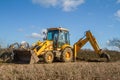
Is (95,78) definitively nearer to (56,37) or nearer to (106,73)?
(106,73)

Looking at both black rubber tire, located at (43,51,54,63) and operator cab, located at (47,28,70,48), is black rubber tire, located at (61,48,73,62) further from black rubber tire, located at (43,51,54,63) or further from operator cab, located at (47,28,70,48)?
black rubber tire, located at (43,51,54,63)

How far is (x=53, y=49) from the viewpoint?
68.7 ft

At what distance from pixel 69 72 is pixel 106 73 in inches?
78.4

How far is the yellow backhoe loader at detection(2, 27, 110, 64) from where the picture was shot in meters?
19.7

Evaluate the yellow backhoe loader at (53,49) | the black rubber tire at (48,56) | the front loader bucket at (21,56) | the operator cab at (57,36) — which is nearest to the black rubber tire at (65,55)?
the yellow backhoe loader at (53,49)

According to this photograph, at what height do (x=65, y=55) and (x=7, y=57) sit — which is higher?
(x=65, y=55)

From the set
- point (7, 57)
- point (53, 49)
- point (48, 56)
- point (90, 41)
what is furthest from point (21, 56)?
point (90, 41)

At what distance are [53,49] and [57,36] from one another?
36.9 inches

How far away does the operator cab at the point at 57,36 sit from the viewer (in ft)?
68.8

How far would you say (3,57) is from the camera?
19938mm

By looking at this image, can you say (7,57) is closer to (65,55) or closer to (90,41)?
(65,55)

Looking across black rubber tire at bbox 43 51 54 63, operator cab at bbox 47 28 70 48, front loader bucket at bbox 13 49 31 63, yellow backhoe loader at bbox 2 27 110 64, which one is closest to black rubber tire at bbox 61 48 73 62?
yellow backhoe loader at bbox 2 27 110 64

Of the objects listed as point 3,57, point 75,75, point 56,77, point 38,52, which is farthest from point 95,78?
point 3,57

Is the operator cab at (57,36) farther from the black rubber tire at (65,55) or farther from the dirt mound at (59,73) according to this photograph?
the dirt mound at (59,73)
